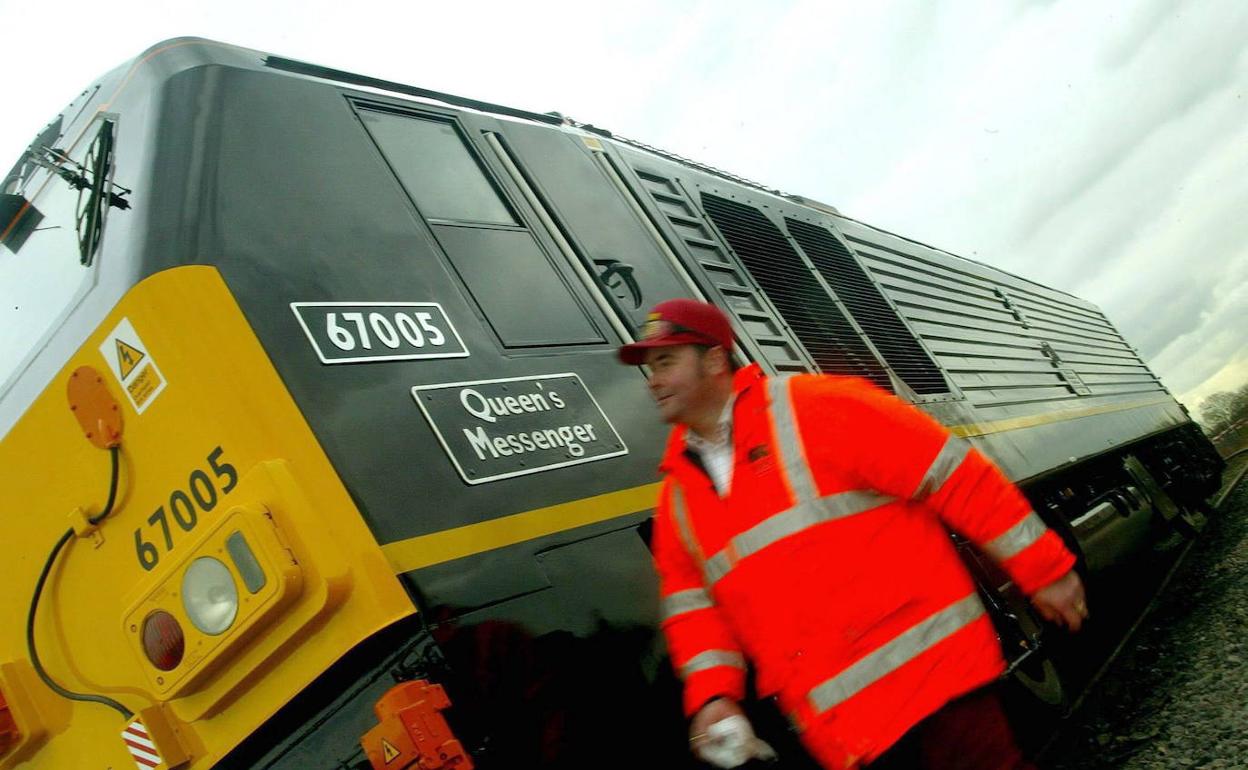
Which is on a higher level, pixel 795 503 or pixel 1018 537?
pixel 795 503

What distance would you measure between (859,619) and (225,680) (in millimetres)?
1222

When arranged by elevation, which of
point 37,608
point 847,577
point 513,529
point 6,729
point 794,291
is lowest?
point 847,577

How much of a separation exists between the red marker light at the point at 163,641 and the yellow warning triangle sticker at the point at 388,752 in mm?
487

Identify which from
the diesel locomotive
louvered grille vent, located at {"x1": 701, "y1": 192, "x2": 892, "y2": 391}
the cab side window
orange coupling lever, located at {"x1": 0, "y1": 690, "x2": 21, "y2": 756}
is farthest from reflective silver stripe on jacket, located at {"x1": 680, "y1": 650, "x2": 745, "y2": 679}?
louvered grille vent, located at {"x1": 701, "y1": 192, "x2": 892, "y2": 391}

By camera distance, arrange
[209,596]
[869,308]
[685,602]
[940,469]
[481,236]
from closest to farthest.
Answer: [209,596] < [940,469] < [685,602] < [481,236] < [869,308]

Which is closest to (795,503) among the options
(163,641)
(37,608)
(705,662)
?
(705,662)

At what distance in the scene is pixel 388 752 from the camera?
167 cm

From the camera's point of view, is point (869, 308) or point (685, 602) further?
point (869, 308)

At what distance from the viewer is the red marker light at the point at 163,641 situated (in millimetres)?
1894

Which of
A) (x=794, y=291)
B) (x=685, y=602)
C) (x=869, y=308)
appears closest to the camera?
(x=685, y=602)

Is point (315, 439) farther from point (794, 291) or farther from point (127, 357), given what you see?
point (794, 291)

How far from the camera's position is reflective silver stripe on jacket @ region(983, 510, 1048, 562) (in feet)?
6.32

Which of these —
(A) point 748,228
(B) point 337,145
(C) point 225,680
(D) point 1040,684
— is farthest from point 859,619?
(A) point 748,228

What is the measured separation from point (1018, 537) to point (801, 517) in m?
0.42
